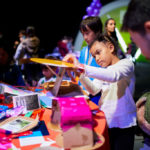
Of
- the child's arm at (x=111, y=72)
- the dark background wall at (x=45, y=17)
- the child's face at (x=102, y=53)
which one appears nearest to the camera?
the child's arm at (x=111, y=72)

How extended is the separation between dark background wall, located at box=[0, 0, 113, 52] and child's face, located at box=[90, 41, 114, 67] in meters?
7.77

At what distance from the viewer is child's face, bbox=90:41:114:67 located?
1.57 meters

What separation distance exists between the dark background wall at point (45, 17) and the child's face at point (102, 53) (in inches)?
306

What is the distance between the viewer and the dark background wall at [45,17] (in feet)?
30.5

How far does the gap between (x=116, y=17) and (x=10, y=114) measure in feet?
22.6

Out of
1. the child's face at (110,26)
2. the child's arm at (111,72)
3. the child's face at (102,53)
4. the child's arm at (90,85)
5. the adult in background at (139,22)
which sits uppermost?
the child's face at (110,26)

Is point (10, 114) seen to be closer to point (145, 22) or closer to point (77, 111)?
point (77, 111)

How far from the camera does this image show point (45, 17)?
385 inches

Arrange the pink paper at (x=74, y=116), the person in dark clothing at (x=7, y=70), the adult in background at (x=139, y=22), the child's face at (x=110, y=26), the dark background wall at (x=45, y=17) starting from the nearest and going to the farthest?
the adult in background at (x=139, y=22) < the pink paper at (x=74, y=116) < the person in dark clothing at (x=7, y=70) < the child's face at (x=110, y=26) < the dark background wall at (x=45, y=17)

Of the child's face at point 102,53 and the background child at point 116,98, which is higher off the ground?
the child's face at point 102,53

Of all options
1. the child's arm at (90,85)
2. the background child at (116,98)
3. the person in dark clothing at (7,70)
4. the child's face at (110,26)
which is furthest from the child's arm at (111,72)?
the child's face at (110,26)

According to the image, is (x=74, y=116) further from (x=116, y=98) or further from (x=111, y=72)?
(x=116, y=98)

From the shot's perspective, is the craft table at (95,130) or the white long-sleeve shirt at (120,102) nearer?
the craft table at (95,130)

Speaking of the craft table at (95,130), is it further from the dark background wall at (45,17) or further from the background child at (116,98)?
the dark background wall at (45,17)
